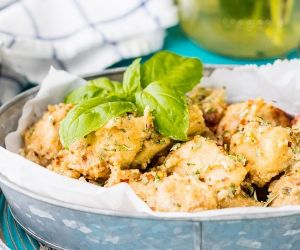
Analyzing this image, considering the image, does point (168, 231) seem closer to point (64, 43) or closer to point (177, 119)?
point (177, 119)

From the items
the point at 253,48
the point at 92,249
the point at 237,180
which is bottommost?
the point at 253,48

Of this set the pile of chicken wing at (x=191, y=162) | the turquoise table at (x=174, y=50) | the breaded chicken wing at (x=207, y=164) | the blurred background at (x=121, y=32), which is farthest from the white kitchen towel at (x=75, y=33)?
the breaded chicken wing at (x=207, y=164)

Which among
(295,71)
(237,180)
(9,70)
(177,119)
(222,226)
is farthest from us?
(9,70)

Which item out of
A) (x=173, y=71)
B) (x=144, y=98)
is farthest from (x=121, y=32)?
(x=144, y=98)

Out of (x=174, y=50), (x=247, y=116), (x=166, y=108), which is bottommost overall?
(x=174, y=50)

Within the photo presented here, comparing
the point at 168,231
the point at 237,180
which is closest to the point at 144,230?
the point at 168,231

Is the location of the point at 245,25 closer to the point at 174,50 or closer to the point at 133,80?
the point at 174,50

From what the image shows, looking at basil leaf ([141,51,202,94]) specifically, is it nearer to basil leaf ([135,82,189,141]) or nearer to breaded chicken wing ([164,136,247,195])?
basil leaf ([135,82,189,141])
